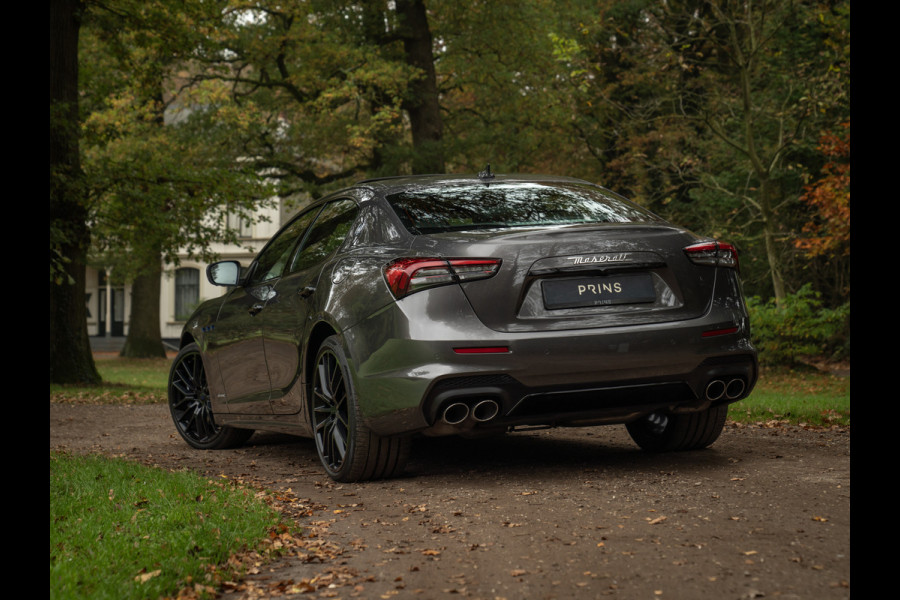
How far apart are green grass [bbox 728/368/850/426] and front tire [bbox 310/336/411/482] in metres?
4.32

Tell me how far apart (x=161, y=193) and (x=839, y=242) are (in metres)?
12.9

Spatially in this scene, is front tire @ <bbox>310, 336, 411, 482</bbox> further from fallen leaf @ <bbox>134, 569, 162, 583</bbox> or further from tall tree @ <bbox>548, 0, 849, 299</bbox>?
tall tree @ <bbox>548, 0, 849, 299</bbox>

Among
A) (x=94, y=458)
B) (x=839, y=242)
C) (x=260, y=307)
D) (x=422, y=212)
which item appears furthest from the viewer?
(x=839, y=242)

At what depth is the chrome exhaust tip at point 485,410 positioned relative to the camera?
17.8ft

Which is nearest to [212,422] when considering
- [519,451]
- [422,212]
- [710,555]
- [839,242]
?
[519,451]

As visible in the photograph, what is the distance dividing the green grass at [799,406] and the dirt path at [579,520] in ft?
5.12

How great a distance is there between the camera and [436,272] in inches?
215

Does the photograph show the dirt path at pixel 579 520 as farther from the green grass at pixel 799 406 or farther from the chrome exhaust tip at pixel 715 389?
the green grass at pixel 799 406

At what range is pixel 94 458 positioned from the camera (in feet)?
25.1

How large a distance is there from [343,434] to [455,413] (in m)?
0.92

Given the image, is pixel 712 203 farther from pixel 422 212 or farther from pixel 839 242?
pixel 422 212
